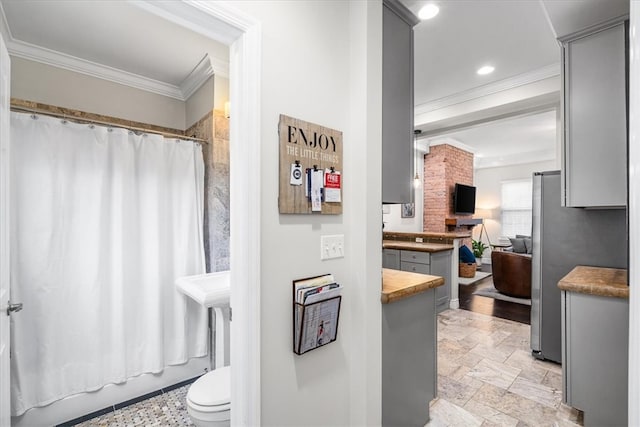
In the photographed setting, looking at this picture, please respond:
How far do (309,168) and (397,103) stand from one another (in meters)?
0.78

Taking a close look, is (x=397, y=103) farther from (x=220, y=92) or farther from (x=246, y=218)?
(x=220, y=92)

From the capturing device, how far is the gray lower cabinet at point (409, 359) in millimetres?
1693

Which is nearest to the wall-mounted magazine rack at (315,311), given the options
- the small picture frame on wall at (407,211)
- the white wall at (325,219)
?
the white wall at (325,219)

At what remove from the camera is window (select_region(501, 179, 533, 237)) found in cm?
845

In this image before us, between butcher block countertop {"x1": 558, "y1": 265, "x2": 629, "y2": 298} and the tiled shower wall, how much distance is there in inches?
105

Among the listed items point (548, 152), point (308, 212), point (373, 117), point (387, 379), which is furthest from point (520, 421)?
point (548, 152)

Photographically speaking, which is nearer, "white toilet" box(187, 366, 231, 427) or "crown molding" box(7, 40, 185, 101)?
"white toilet" box(187, 366, 231, 427)

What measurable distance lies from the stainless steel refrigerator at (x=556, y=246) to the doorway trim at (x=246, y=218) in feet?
8.99

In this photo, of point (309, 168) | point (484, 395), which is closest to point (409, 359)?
point (484, 395)

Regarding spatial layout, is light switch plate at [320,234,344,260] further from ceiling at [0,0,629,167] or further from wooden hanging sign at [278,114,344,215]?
ceiling at [0,0,629,167]

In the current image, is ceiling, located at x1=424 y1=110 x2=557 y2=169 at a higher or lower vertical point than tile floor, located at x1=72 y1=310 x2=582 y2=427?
higher

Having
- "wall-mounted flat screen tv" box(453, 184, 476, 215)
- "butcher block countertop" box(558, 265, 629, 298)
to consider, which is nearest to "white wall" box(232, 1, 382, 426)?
"butcher block countertop" box(558, 265, 629, 298)

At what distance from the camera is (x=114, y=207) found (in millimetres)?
2355

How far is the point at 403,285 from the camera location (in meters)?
1.83
